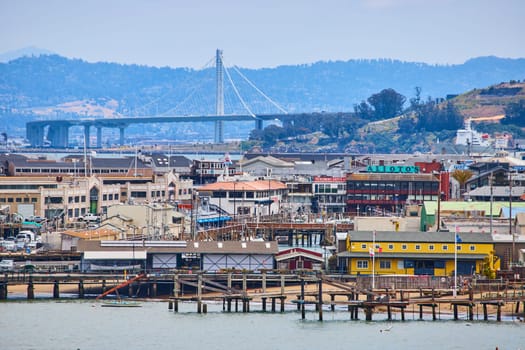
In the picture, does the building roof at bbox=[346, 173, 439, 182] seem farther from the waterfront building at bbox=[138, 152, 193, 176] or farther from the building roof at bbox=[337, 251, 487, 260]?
the building roof at bbox=[337, 251, 487, 260]

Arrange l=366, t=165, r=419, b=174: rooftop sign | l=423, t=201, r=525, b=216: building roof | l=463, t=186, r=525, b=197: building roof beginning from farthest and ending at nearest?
l=366, t=165, r=419, b=174: rooftop sign < l=463, t=186, r=525, b=197: building roof < l=423, t=201, r=525, b=216: building roof

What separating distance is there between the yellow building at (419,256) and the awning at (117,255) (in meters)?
7.37

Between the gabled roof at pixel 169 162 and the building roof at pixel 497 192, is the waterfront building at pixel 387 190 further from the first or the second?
the gabled roof at pixel 169 162

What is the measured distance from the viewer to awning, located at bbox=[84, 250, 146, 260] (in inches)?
2007

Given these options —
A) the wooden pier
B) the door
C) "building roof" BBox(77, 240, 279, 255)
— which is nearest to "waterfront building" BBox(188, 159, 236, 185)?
"building roof" BBox(77, 240, 279, 255)

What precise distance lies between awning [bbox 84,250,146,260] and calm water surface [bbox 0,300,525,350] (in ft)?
15.7

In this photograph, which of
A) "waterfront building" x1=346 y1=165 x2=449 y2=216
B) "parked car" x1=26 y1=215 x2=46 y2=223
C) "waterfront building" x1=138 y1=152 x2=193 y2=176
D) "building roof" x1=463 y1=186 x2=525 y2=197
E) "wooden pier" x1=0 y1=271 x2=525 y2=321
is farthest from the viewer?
"waterfront building" x1=138 y1=152 x2=193 y2=176

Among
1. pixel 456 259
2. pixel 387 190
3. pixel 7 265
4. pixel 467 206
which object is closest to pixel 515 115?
pixel 387 190

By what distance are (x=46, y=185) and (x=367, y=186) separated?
1856 centimetres

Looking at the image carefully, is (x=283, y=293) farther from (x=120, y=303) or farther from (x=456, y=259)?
(x=456, y=259)

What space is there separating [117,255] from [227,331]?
33.3ft

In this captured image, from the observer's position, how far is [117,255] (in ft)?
168

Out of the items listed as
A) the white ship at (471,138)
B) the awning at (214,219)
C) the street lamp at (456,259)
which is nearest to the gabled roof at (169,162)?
the awning at (214,219)

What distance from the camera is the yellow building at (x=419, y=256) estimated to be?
4953 centimetres
